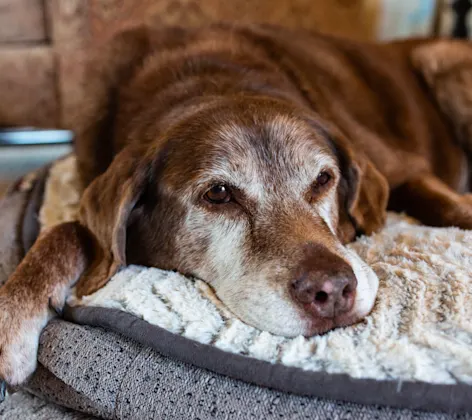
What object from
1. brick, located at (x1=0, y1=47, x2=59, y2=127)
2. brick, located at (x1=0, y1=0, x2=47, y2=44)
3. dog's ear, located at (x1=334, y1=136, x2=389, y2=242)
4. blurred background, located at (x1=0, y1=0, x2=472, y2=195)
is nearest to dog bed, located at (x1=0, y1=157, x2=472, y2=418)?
dog's ear, located at (x1=334, y1=136, x2=389, y2=242)

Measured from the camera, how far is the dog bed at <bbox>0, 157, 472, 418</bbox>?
4.05ft

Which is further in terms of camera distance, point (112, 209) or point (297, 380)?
point (112, 209)

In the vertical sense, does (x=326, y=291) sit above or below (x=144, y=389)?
above

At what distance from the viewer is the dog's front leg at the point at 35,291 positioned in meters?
1.52

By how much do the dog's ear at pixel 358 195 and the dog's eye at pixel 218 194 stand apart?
0.44 m

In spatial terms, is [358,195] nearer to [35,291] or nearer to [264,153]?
[264,153]

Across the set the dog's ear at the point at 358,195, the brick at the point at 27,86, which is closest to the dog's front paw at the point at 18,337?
the dog's ear at the point at 358,195

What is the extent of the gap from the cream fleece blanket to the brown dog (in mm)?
51

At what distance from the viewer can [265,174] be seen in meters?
1.65

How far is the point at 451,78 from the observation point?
2953 mm

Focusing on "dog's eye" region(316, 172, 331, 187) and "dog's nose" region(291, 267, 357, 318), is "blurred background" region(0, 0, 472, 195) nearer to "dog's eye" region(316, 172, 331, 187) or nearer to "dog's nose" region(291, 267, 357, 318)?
"dog's eye" region(316, 172, 331, 187)

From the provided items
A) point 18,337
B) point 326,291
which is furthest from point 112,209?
point 326,291

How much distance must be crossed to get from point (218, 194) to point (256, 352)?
480 mm

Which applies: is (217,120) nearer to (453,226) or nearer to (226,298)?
(226,298)
